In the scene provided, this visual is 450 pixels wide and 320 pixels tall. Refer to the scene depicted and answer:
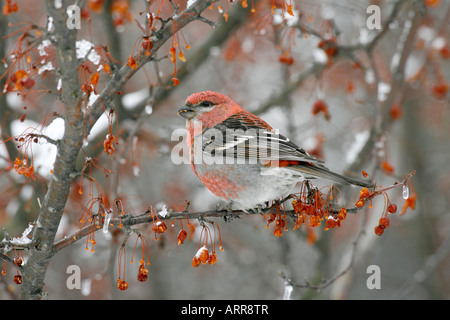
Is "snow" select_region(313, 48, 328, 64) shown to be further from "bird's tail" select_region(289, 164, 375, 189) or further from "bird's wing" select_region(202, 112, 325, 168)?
"bird's tail" select_region(289, 164, 375, 189)

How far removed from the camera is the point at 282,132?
616 centimetres

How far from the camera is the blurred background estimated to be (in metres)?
4.40

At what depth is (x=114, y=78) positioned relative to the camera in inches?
90.8

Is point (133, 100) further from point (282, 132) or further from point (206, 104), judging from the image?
point (282, 132)

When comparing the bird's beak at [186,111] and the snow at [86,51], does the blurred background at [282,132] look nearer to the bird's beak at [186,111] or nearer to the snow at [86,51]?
the bird's beak at [186,111]

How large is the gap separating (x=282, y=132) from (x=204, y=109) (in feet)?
8.54

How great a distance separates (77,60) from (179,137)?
2574 mm

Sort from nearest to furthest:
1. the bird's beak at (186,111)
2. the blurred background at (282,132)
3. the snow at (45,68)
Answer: the snow at (45,68) → the bird's beak at (186,111) → the blurred background at (282,132)

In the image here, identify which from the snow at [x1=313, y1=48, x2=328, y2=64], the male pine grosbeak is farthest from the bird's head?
the snow at [x1=313, y1=48, x2=328, y2=64]

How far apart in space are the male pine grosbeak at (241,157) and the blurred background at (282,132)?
0.40m

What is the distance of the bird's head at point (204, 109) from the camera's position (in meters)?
3.69

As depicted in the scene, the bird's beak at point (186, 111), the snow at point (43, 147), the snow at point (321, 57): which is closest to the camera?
the snow at point (43, 147)

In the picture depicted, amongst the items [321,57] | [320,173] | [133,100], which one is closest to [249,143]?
[320,173]

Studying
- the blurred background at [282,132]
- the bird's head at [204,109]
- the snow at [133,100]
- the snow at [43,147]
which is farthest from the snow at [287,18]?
the snow at [43,147]
